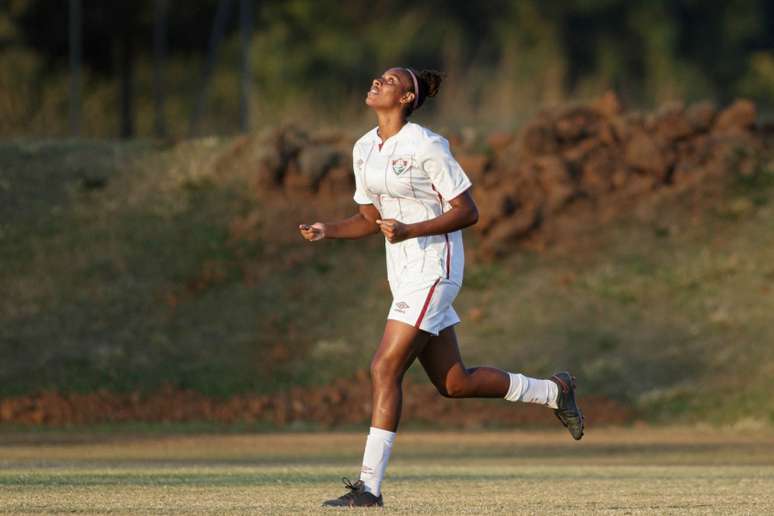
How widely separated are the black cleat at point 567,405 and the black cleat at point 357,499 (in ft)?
5.24

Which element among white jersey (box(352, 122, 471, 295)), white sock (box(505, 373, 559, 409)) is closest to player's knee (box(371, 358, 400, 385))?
white jersey (box(352, 122, 471, 295))

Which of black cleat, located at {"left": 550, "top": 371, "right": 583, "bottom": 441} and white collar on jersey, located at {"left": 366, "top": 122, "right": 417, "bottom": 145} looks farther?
black cleat, located at {"left": 550, "top": 371, "right": 583, "bottom": 441}

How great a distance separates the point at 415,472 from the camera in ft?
45.0

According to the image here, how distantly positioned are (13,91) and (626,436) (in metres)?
22.3

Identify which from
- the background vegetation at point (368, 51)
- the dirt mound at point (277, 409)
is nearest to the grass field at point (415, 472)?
the dirt mound at point (277, 409)

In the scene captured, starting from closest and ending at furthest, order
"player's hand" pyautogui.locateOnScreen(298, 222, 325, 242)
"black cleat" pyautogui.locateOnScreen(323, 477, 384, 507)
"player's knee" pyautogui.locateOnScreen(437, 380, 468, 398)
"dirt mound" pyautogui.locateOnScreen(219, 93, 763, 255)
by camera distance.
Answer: "black cleat" pyautogui.locateOnScreen(323, 477, 384, 507), "player's knee" pyautogui.locateOnScreen(437, 380, 468, 398), "player's hand" pyautogui.locateOnScreen(298, 222, 325, 242), "dirt mound" pyautogui.locateOnScreen(219, 93, 763, 255)

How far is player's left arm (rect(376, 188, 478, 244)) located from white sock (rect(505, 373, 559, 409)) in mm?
1088

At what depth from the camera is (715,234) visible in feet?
86.6

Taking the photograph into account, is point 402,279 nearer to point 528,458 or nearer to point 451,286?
point 451,286

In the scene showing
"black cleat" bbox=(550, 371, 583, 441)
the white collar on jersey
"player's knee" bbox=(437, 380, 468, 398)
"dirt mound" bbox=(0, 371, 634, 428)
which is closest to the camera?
Answer: the white collar on jersey

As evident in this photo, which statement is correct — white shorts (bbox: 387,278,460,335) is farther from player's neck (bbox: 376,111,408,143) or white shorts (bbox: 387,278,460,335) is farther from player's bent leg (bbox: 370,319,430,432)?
player's neck (bbox: 376,111,408,143)

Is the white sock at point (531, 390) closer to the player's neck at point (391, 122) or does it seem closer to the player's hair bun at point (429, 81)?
the player's neck at point (391, 122)

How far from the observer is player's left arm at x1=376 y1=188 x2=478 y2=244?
9.24m

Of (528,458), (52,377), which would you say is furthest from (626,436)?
(52,377)
